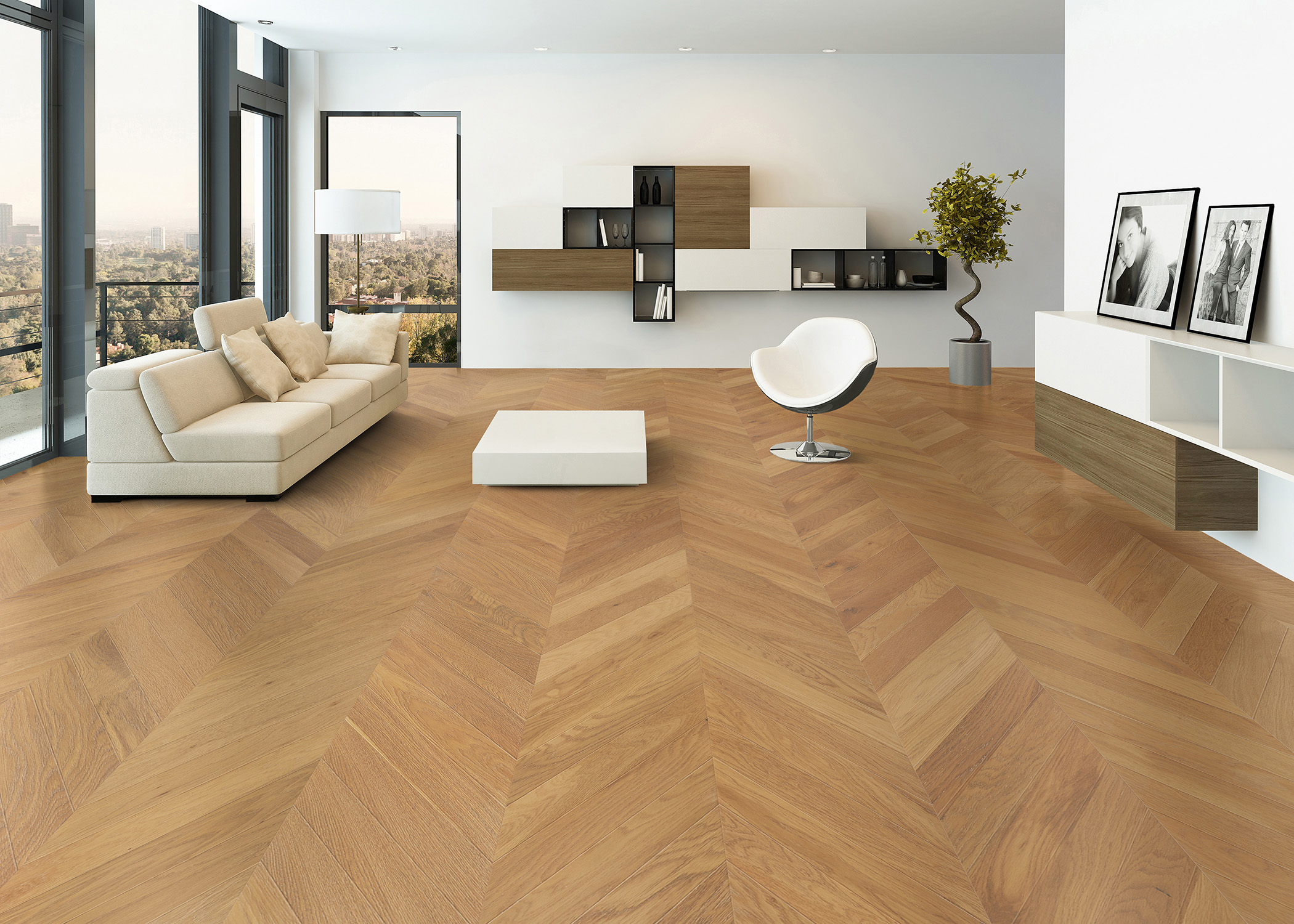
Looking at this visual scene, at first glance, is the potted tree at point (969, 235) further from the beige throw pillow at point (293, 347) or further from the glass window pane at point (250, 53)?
the glass window pane at point (250, 53)

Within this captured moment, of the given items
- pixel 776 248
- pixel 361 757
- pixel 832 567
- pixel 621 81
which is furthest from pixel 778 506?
pixel 621 81

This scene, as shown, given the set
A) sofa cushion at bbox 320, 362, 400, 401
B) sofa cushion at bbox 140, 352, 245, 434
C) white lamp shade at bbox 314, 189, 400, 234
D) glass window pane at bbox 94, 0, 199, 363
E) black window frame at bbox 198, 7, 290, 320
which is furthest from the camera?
white lamp shade at bbox 314, 189, 400, 234

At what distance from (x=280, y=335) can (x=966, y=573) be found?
13.8 feet

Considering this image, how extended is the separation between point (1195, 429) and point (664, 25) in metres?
5.43

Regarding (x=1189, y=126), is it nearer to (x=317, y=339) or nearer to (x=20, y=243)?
(x=317, y=339)

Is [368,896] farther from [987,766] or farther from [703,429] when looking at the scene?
[703,429]

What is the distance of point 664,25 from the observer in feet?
24.5

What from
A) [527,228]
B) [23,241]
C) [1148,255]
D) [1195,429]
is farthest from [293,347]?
[1195,429]

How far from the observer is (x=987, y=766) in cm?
217

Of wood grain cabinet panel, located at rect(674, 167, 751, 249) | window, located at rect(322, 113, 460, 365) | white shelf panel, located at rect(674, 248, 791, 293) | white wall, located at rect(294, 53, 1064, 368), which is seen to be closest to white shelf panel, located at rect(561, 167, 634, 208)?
white wall, located at rect(294, 53, 1064, 368)

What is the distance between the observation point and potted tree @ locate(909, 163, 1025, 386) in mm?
7652

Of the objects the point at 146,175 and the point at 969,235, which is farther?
the point at 969,235

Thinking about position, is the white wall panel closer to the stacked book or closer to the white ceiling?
the stacked book

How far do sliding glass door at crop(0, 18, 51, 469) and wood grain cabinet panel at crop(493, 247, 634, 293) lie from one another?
395 centimetres
